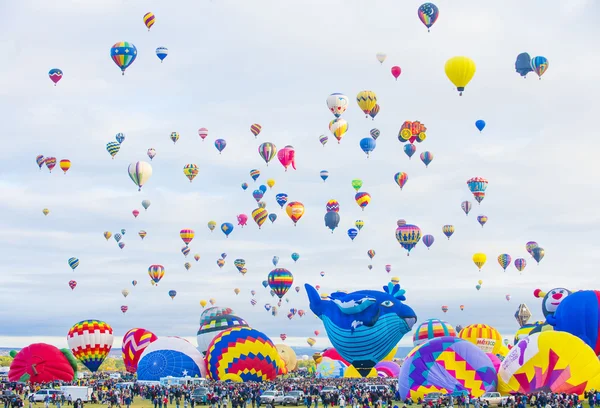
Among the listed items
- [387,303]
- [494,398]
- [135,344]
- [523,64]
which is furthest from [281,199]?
[494,398]

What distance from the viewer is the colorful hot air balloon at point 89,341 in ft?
160

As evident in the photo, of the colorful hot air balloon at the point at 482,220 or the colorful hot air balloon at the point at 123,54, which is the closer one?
the colorful hot air balloon at the point at 123,54

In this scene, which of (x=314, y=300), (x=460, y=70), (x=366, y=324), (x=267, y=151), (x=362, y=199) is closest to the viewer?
(x=366, y=324)

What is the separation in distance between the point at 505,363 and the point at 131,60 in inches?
1093

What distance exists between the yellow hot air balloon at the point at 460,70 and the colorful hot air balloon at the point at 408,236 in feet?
32.2

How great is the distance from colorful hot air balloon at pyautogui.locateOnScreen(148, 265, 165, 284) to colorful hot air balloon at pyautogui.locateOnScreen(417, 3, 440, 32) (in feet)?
88.1

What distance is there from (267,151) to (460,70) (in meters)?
14.4

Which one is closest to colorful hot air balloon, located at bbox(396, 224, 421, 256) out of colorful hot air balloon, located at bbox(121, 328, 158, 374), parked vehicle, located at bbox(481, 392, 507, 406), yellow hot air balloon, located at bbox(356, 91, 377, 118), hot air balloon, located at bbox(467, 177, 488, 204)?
hot air balloon, located at bbox(467, 177, 488, 204)

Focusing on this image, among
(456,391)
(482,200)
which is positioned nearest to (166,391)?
(456,391)

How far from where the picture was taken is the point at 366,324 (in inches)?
1511

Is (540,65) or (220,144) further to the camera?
(220,144)

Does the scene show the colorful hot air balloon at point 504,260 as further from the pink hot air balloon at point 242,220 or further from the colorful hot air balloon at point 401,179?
the pink hot air balloon at point 242,220

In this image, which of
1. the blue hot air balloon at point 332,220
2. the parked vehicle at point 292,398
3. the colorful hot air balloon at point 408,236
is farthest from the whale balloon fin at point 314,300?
the blue hot air balloon at point 332,220

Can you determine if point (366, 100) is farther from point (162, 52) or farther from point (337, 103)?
point (162, 52)
